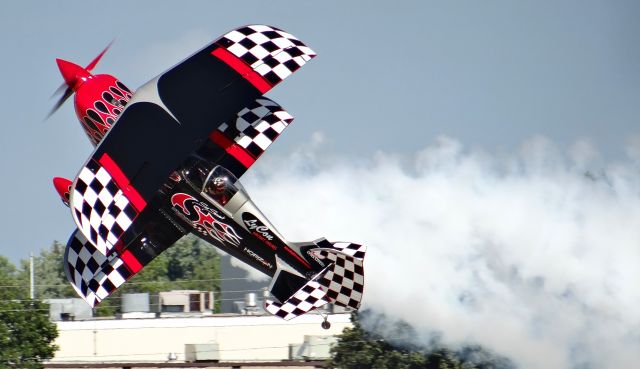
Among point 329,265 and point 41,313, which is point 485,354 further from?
point 41,313

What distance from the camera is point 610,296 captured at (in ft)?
65.3

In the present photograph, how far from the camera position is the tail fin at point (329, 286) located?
19.0 metres

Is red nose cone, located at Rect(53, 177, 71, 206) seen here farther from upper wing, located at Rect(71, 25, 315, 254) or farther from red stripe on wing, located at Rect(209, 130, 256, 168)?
red stripe on wing, located at Rect(209, 130, 256, 168)

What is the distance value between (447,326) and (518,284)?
2.35 metres

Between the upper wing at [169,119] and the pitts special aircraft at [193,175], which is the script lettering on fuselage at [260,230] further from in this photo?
the upper wing at [169,119]

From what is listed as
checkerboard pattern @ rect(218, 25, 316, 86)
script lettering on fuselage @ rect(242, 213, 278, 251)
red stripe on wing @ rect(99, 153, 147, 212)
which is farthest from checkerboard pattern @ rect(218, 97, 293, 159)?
red stripe on wing @ rect(99, 153, 147, 212)

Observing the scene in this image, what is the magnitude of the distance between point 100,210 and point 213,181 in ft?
6.93

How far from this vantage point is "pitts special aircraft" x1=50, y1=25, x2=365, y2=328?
18562mm

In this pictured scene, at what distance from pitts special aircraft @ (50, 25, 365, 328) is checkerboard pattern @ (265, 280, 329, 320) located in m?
0.02

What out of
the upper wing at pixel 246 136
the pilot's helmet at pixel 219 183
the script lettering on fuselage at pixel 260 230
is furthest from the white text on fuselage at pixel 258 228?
the upper wing at pixel 246 136

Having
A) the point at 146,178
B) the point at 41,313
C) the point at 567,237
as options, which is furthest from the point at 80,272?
the point at 41,313

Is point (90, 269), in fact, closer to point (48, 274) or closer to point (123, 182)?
point (123, 182)

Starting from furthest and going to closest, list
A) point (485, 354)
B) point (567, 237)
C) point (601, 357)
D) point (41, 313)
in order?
point (41, 313) < point (485, 354) < point (567, 237) < point (601, 357)

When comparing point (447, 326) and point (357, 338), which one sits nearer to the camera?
point (447, 326)
